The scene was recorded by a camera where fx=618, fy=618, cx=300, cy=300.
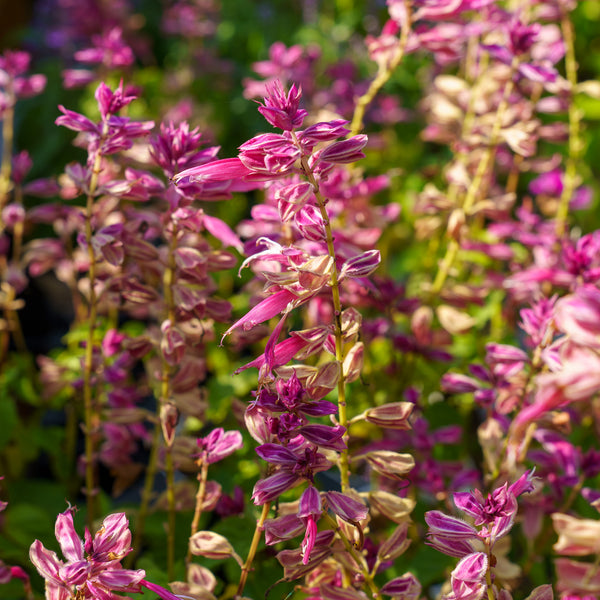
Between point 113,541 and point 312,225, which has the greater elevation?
point 312,225

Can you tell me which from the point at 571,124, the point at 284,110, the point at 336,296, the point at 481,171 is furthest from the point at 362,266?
the point at 571,124

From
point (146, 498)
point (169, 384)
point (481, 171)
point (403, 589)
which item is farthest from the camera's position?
point (481, 171)

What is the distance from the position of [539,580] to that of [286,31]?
351 centimetres

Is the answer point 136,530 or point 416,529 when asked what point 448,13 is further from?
point 136,530

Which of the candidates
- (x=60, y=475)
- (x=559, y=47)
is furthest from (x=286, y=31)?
(x=60, y=475)

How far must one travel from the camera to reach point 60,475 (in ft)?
4.75

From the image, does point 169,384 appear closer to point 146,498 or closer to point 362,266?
point 146,498

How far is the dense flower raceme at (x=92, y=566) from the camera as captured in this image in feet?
2.13

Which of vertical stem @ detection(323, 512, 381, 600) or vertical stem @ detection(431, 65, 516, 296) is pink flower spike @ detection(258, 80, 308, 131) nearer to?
vertical stem @ detection(323, 512, 381, 600)

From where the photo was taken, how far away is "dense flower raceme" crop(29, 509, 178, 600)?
25.6 inches

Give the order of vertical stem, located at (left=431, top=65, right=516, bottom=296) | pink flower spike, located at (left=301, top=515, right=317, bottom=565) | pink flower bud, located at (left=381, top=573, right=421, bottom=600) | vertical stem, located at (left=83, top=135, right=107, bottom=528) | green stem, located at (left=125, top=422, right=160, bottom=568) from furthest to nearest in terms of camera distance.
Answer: vertical stem, located at (left=431, top=65, right=516, bottom=296)
green stem, located at (left=125, top=422, right=160, bottom=568)
vertical stem, located at (left=83, top=135, right=107, bottom=528)
pink flower bud, located at (left=381, top=573, right=421, bottom=600)
pink flower spike, located at (left=301, top=515, right=317, bottom=565)

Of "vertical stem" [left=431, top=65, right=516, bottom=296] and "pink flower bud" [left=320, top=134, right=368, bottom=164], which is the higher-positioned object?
"pink flower bud" [left=320, top=134, right=368, bottom=164]

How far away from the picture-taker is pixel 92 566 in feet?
2.20

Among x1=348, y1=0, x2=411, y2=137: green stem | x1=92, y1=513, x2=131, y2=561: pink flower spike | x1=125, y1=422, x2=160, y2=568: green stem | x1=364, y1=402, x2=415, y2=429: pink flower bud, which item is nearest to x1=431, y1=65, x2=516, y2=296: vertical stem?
x1=348, y1=0, x2=411, y2=137: green stem
